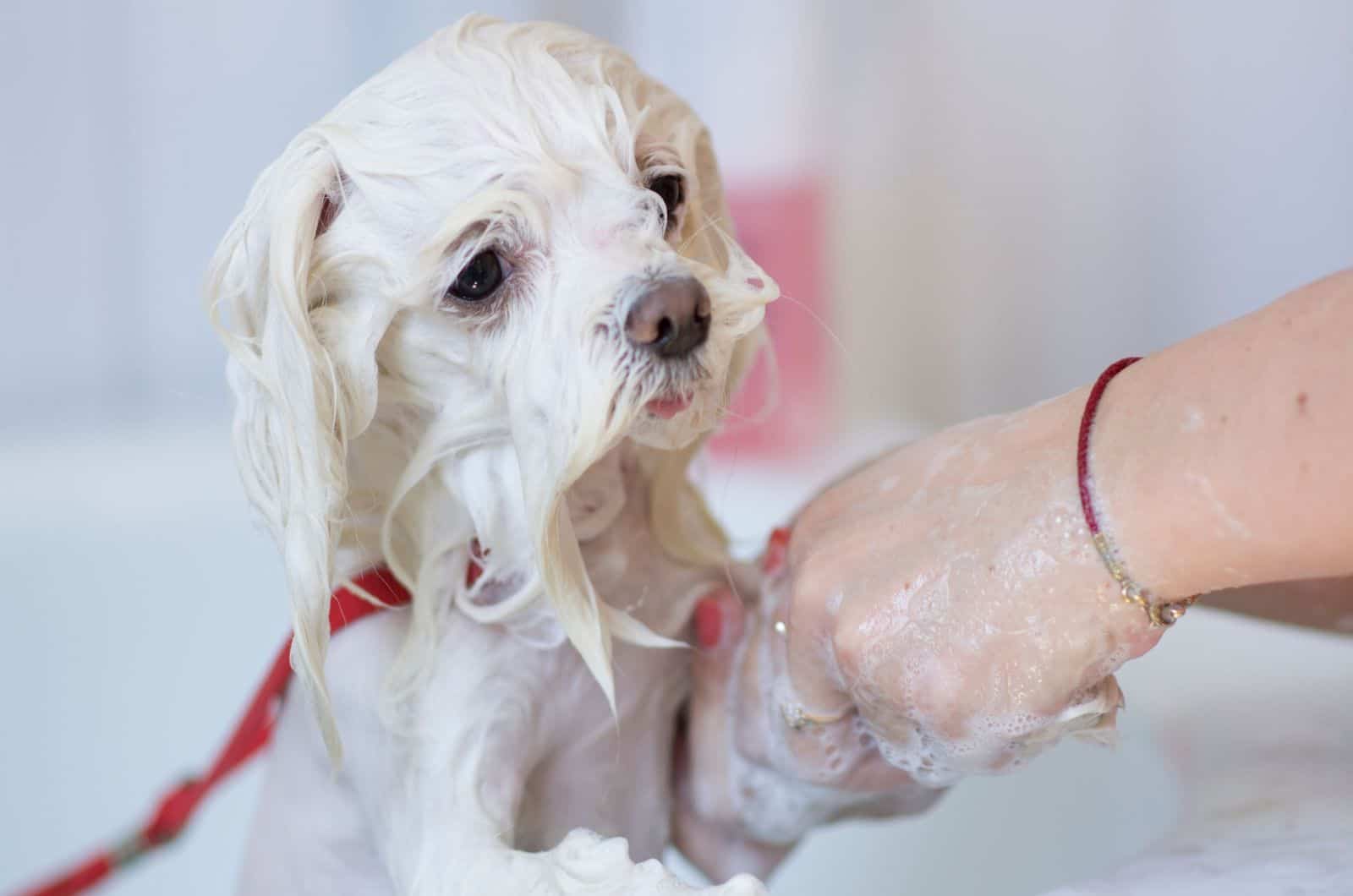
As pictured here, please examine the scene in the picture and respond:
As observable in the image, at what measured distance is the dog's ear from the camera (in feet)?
2.12

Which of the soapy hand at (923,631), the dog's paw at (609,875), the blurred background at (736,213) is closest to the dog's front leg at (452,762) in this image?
the dog's paw at (609,875)

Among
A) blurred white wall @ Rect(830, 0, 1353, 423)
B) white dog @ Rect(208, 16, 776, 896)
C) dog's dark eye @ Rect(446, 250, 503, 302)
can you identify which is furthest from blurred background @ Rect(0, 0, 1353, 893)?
dog's dark eye @ Rect(446, 250, 503, 302)

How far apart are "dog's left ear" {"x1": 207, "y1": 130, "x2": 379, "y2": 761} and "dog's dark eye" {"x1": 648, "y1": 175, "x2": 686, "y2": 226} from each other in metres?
0.17

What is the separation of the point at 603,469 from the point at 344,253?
19 cm

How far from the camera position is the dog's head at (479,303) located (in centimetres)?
61

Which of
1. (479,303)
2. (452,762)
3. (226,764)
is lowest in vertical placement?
(226,764)

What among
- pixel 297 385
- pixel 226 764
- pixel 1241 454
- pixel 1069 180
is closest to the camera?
pixel 1241 454

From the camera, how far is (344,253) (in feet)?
2.17

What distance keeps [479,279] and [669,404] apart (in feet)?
0.39

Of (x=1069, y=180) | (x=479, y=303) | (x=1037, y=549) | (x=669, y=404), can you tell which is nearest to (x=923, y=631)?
(x=1037, y=549)

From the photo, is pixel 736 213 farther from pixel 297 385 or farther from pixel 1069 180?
pixel 297 385

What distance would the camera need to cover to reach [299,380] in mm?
646

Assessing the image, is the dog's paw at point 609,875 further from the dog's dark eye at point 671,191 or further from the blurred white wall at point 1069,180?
the blurred white wall at point 1069,180

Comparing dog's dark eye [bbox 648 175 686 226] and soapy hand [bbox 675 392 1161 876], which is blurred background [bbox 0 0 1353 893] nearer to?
soapy hand [bbox 675 392 1161 876]
